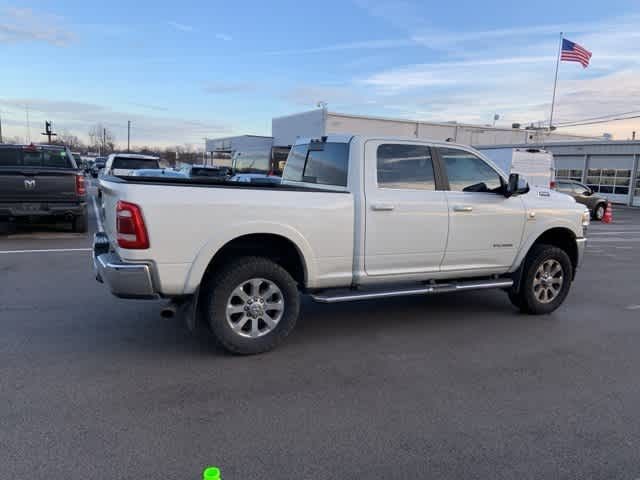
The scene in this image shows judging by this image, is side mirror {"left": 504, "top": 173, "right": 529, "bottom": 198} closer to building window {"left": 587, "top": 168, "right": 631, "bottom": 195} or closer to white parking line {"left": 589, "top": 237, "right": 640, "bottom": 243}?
white parking line {"left": 589, "top": 237, "right": 640, "bottom": 243}

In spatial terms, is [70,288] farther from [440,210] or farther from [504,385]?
[504,385]

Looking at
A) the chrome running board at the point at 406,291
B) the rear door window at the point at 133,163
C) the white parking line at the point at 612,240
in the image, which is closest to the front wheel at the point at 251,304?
the chrome running board at the point at 406,291

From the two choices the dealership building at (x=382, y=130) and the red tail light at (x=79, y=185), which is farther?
the dealership building at (x=382, y=130)

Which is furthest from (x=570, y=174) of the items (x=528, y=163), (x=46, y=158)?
(x=46, y=158)

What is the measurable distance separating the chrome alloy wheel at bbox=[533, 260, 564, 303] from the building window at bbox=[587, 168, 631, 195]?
99.5 ft

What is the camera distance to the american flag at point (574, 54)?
110 feet

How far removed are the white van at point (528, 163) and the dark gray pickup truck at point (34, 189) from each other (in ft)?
45.1

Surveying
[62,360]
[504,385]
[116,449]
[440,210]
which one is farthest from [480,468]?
[62,360]

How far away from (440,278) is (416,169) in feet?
4.04

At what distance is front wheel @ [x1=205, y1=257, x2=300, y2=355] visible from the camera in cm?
429

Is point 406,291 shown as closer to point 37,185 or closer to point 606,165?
point 37,185

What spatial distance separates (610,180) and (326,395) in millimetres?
35040

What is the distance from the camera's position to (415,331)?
5371 mm

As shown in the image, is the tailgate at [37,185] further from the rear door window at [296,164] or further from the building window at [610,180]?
the building window at [610,180]
